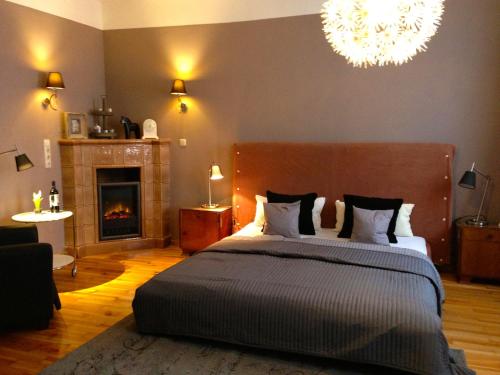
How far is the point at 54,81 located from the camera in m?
4.90

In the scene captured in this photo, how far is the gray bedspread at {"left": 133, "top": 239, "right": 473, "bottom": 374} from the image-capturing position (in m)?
2.53

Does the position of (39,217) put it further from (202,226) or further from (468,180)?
(468,180)

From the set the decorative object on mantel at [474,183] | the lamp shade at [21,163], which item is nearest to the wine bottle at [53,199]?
the lamp shade at [21,163]

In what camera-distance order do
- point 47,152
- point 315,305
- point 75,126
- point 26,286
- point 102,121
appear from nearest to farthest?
point 315,305 < point 26,286 < point 47,152 < point 75,126 < point 102,121

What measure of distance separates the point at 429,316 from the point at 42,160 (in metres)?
4.31

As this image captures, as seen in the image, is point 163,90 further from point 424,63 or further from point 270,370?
point 270,370

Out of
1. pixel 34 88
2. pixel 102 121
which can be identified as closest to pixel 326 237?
pixel 102 121

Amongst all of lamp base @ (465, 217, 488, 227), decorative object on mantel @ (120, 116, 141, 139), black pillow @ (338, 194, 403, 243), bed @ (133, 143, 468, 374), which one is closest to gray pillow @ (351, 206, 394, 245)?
black pillow @ (338, 194, 403, 243)

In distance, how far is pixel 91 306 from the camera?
387cm

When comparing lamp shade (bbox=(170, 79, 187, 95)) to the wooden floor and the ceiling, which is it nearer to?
the ceiling

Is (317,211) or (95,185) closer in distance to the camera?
(317,211)

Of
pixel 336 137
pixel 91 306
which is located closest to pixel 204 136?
pixel 336 137

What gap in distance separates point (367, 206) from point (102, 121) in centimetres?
363

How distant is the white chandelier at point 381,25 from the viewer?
94.9 inches
